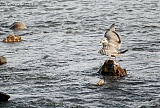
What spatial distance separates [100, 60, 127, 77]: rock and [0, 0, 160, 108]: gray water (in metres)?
0.20

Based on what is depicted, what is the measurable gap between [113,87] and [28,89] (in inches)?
84.2

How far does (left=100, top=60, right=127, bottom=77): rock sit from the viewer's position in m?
13.3

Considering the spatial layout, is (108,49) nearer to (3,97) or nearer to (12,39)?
(3,97)

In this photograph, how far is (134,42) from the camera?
17922 millimetres

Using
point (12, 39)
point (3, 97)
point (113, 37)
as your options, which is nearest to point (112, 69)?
point (113, 37)

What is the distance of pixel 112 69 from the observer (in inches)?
525

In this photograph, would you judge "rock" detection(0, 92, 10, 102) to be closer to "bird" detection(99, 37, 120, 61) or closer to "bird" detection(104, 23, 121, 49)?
"bird" detection(99, 37, 120, 61)

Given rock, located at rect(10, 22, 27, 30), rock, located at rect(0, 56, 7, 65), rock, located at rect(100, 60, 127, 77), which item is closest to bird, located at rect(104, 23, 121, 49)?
rock, located at rect(100, 60, 127, 77)

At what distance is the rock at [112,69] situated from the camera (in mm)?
13297

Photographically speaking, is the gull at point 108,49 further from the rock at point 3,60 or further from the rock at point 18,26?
the rock at point 18,26

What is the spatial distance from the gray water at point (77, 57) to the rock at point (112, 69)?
0.67 feet

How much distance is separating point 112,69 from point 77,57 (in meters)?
2.73

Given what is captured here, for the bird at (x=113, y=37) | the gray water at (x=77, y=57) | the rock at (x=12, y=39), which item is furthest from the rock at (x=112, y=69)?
the rock at (x=12, y=39)

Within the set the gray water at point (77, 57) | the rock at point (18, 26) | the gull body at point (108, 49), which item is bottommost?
the gray water at point (77, 57)
